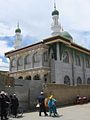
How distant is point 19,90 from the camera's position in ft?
64.4

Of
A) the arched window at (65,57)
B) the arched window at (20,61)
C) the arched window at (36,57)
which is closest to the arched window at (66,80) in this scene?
the arched window at (65,57)

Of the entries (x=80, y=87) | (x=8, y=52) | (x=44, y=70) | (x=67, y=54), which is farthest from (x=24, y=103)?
(x=8, y=52)

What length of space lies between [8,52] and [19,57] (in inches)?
118

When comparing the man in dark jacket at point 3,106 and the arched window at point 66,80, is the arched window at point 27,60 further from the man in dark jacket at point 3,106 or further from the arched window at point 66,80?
the man in dark jacket at point 3,106

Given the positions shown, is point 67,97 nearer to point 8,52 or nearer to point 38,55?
point 38,55

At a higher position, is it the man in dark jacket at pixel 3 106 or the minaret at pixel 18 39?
the minaret at pixel 18 39

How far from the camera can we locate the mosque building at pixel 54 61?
115 feet

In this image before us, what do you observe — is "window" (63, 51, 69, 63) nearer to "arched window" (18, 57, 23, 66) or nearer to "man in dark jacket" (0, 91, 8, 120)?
"arched window" (18, 57, 23, 66)

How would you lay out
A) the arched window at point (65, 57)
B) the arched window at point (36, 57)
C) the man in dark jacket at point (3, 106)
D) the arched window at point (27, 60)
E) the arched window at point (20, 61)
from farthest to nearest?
the arched window at point (20, 61) < the arched window at point (27, 60) < the arched window at point (65, 57) < the arched window at point (36, 57) < the man in dark jacket at point (3, 106)

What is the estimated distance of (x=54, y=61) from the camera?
35062mm

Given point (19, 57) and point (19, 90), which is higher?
point (19, 57)

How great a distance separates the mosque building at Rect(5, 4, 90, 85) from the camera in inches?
1383

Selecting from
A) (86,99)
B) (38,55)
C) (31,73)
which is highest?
(38,55)

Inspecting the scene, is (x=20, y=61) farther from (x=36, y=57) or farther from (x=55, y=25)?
(x=55, y=25)
